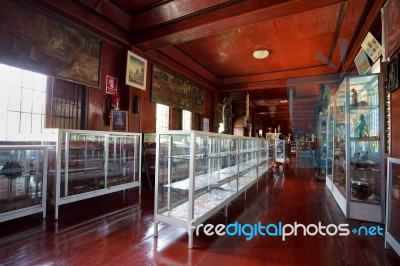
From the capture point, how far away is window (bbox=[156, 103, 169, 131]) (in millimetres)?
5499

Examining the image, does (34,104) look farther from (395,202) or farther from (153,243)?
(395,202)

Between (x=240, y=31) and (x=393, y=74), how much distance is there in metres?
2.67

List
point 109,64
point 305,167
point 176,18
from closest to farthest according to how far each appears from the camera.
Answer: point 176,18
point 109,64
point 305,167

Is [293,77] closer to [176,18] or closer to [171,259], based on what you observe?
[176,18]

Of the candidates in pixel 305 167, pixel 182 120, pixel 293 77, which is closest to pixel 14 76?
pixel 182 120

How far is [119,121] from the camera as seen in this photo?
3988 mm

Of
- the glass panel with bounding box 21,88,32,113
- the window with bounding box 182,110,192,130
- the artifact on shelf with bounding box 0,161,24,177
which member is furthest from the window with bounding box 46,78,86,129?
the window with bounding box 182,110,192,130

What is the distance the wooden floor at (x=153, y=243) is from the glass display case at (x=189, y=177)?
0.74 ft

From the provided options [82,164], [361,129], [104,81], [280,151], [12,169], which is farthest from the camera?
[280,151]

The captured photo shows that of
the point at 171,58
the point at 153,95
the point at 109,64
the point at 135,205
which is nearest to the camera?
the point at 135,205

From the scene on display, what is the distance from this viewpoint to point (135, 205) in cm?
337

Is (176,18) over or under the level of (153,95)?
over

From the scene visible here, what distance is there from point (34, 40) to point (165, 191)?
2.65m

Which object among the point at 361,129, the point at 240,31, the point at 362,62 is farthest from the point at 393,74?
the point at 240,31
